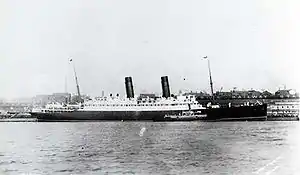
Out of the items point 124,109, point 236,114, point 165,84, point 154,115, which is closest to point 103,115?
point 124,109

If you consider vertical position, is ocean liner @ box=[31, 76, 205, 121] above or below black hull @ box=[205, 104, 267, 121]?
above

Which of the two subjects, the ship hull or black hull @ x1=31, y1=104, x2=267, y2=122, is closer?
black hull @ x1=31, y1=104, x2=267, y2=122

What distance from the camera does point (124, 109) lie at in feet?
40.9

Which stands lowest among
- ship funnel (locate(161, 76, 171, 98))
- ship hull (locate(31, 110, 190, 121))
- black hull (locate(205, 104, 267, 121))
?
black hull (locate(205, 104, 267, 121))

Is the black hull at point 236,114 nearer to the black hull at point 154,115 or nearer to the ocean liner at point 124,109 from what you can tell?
the black hull at point 154,115

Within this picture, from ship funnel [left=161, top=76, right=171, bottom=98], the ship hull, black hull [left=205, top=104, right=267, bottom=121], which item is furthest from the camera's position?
the ship hull

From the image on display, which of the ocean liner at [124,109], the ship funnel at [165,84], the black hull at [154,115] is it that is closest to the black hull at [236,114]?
the black hull at [154,115]

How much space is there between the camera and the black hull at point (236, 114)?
11.3 meters

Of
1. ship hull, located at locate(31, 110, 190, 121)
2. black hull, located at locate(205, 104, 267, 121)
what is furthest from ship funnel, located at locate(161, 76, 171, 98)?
black hull, located at locate(205, 104, 267, 121)

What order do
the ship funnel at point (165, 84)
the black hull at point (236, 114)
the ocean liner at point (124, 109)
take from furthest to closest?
the ocean liner at point (124, 109) < the black hull at point (236, 114) < the ship funnel at point (165, 84)

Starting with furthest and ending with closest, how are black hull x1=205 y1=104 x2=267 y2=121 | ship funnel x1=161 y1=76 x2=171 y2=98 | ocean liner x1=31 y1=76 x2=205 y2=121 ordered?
1. ocean liner x1=31 y1=76 x2=205 y2=121
2. black hull x1=205 y1=104 x2=267 y2=121
3. ship funnel x1=161 y1=76 x2=171 y2=98

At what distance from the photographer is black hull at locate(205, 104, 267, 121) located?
11.3m

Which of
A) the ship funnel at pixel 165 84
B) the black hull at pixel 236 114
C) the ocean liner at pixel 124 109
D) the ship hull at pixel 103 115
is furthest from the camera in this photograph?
the ship hull at pixel 103 115

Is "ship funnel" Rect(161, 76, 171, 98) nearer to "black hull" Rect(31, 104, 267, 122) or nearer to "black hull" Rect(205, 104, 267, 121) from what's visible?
"black hull" Rect(31, 104, 267, 122)
